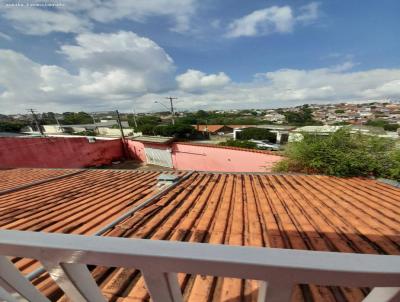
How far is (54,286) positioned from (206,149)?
10.8 metres

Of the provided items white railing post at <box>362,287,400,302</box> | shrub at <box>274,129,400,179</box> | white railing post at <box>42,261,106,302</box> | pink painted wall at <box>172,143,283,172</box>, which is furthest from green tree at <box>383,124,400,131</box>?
white railing post at <box>42,261,106,302</box>

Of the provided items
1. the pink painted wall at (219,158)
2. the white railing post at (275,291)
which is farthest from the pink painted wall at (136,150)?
the white railing post at (275,291)

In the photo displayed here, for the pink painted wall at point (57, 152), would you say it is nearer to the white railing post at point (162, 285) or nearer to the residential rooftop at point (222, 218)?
the residential rooftop at point (222, 218)

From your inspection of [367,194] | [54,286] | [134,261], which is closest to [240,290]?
[134,261]

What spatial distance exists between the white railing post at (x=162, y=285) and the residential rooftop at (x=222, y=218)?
0.80m

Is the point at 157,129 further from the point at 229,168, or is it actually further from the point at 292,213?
the point at 292,213

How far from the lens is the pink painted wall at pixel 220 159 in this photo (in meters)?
9.34

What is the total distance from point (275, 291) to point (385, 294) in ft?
1.07

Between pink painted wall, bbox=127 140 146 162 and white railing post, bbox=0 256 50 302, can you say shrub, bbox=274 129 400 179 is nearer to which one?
white railing post, bbox=0 256 50 302

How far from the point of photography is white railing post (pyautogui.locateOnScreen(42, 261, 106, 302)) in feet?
2.50

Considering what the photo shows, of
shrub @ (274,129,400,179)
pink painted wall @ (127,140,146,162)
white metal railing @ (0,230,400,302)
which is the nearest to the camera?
white metal railing @ (0,230,400,302)

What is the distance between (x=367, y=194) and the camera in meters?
3.53

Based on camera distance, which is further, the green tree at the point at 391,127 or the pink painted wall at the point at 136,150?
the green tree at the point at 391,127

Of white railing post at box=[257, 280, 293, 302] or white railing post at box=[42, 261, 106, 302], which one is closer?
white railing post at box=[257, 280, 293, 302]
